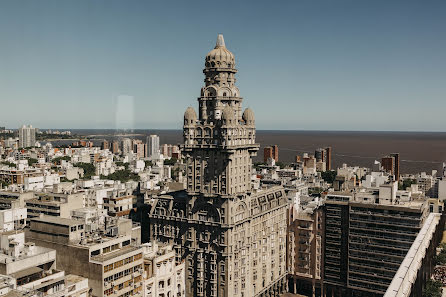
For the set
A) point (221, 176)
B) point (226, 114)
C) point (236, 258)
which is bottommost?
point (236, 258)

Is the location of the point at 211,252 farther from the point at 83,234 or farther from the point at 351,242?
the point at 351,242

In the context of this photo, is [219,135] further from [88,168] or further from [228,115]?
[88,168]

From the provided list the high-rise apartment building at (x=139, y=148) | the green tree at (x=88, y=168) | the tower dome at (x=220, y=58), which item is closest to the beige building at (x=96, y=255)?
the tower dome at (x=220, y=58)

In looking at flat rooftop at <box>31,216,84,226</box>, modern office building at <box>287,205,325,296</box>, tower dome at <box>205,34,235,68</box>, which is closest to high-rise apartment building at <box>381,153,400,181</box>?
Result: modern office building at <box>287,205,325,296</box>

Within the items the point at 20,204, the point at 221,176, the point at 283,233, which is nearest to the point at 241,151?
the point at 221,176

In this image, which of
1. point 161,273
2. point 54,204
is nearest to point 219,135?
point 161,273

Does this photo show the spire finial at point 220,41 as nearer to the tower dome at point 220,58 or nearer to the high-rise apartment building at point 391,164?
the tower dome at point 220,58

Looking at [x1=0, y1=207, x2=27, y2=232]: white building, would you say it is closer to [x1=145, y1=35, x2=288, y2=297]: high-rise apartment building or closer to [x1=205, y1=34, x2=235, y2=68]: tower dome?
[x1=145, y1=35, x2=288, y2=297]: high-rise apartment building
